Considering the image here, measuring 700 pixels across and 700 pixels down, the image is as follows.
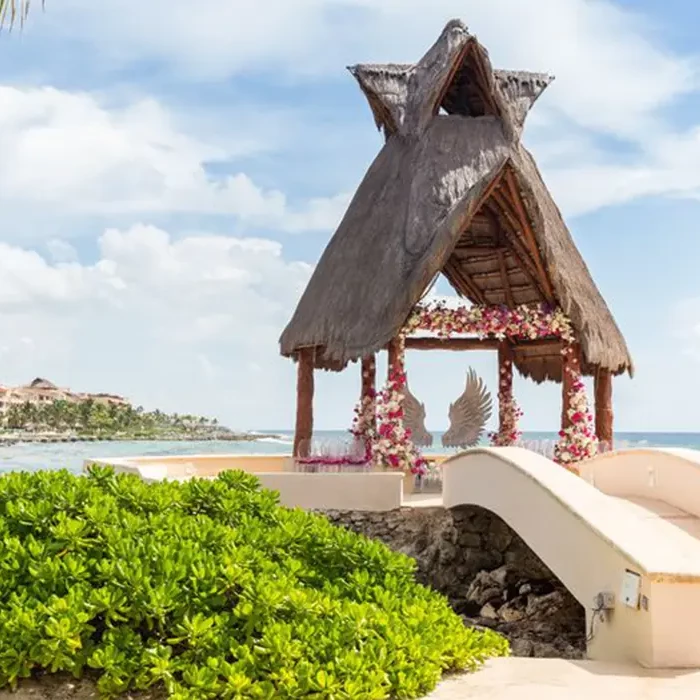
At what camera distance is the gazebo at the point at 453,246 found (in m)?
14.7

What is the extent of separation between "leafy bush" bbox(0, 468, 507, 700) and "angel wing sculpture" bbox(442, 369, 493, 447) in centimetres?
1160

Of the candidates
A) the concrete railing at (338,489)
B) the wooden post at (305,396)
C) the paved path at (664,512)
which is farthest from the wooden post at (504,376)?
the paved path at (664,512)

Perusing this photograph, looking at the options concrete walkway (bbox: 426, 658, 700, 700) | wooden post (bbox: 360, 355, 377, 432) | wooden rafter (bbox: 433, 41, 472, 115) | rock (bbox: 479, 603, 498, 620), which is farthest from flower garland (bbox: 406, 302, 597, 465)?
concrete walkway (bbox: 426, 658, 700, 700)

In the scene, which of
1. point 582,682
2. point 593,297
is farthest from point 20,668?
point 593,297

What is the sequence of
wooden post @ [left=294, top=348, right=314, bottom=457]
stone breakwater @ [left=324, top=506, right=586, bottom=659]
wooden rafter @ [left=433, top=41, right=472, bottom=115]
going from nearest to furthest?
stone breakwater @ [left=324, top=506, right=586, bottom=659]
wooden post @ [left=294, top=348, right=314, bottom=457]
wooden rafter @ [left=433, top=41, right=472, bottom=115]

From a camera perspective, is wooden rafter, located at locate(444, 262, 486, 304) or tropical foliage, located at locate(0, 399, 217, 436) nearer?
wooden rafter, located at locate(444, 262, 486, 304)

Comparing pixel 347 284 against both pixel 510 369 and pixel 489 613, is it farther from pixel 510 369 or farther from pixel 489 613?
pixel 489 613

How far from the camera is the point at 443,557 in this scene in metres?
12.4

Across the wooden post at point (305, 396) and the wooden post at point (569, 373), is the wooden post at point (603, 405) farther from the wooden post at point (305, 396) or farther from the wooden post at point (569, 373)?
the wooden post at point (305, 396)

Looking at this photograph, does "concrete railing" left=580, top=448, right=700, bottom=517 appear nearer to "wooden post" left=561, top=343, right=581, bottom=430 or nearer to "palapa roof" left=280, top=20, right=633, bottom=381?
"wooden post" left=561, top=343, right=581, bottom=430

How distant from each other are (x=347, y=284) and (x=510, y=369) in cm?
432

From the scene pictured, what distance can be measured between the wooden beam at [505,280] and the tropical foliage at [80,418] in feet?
276

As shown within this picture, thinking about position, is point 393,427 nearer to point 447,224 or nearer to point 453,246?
point 453,246

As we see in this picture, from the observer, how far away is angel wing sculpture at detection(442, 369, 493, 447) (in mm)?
17750
